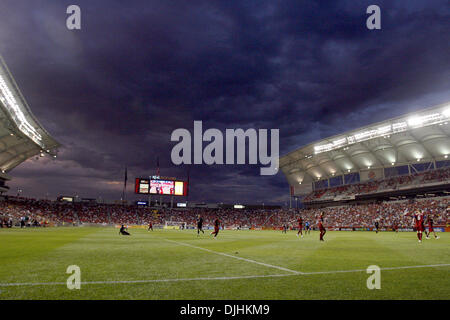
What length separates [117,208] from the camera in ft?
310

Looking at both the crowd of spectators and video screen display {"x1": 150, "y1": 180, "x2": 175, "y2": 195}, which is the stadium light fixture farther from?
video screen display {"x1": 150, "y1": 180, "x2": 175, "y2": 195}

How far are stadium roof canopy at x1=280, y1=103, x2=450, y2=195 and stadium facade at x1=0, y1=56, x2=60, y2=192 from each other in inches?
2235

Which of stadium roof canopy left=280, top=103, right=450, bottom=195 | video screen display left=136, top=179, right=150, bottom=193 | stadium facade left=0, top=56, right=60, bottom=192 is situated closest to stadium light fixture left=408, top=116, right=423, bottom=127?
stadium roof canopy left=280, top=103, right=450, bottom=195

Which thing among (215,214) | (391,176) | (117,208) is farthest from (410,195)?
(117,208)

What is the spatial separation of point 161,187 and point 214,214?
32.9 metres

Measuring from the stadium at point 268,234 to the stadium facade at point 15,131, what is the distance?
0.65ft

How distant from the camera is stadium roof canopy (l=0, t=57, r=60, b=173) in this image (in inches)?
1339

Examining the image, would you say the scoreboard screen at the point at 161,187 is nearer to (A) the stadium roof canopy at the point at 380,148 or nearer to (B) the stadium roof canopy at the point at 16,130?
(B) the stadium roof canopy at the point at 16,130

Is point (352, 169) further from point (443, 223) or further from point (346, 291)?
point (346, 291)

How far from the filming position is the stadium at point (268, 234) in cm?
595

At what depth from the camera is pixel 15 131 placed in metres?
40.5

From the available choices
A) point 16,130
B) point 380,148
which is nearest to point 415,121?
point 380,148

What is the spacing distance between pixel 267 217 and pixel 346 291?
92.4 meters

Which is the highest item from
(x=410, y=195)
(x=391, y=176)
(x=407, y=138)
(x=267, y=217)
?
(x=407, y=138)
